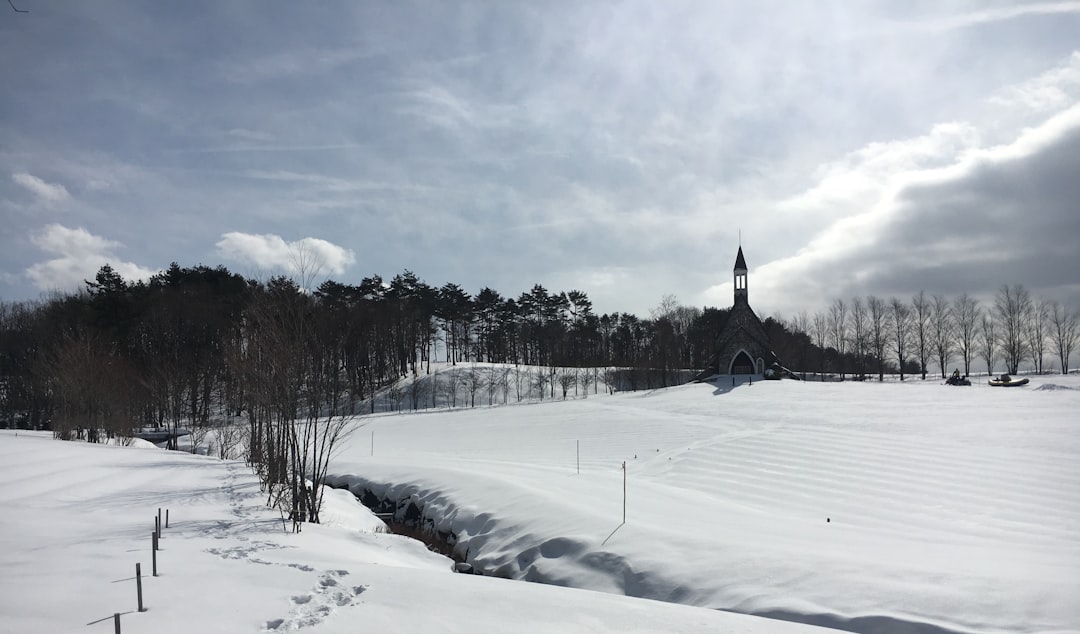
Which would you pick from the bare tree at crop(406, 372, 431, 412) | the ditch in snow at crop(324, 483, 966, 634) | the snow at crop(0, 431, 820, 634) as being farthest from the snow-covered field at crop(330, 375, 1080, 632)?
the bare tree at crop(406, 372, 431, 412)

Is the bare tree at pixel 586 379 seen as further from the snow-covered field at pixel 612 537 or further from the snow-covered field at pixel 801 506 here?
the snow-covered field at pixel 612 537

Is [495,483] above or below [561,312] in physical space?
below

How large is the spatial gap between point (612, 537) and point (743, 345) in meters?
43.8

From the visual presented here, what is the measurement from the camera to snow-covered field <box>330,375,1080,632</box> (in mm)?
7098

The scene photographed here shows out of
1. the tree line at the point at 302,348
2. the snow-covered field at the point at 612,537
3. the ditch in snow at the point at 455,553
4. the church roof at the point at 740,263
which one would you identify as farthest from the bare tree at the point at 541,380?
the ditch in snow at the point at 455,553

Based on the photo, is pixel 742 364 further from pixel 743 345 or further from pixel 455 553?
pixel 455 553

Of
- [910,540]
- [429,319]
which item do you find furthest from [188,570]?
→ [429,319]

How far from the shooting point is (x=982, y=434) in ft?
63.4

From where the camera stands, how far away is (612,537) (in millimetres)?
9992

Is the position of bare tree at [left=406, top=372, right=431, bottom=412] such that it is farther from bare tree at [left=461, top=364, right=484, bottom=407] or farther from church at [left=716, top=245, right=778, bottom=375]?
church at [left=716, top=245, right=778, bottom=375]

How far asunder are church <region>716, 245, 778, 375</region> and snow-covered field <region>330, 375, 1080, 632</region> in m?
21.3

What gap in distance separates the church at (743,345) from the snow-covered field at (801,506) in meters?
21.3

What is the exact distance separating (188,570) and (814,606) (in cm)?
759

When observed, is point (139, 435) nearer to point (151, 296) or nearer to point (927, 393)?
point (151, 296)
